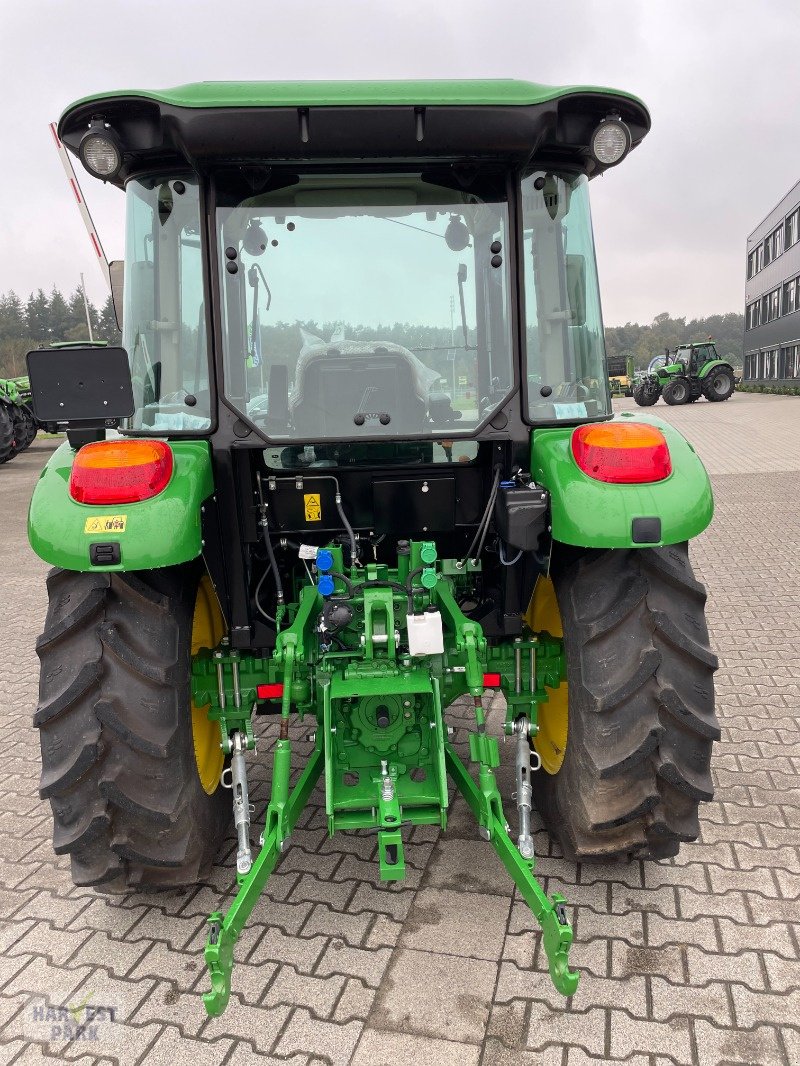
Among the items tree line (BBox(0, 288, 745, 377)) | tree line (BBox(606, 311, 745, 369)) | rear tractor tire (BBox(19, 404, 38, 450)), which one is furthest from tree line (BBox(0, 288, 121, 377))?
tree line (BBox(606, 311, 745, 369))

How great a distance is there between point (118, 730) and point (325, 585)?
786 mm

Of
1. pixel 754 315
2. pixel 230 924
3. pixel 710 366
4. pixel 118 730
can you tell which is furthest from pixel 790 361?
pixel 230 924

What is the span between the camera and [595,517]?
7.94 feet

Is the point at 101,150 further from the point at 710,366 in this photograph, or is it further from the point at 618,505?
the point at 710,366

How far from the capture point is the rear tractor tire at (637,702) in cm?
250

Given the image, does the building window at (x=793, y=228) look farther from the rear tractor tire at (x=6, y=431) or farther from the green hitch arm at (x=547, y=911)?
the green hitch arm at (x=547, y=911)

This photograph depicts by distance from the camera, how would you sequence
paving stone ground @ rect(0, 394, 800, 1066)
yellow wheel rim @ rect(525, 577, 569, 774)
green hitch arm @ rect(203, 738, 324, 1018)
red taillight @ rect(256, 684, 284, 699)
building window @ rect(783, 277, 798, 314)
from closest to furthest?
green hitch arm @ rect(203, 738, 324, 1018)
paving stone ground @ rect(0, 394, 800, 1066)
red taillight @ rect(256, 684, 284, 699)
yellow wheel rim @ rect(525, 577, 569, 774)
building window @ rect(783, 277, 798, 314)

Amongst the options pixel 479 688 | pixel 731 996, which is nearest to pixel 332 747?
pixel 479 688

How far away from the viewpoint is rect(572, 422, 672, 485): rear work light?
8.09 ft

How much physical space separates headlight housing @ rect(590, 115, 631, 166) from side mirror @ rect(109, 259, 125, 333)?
63.3 inches

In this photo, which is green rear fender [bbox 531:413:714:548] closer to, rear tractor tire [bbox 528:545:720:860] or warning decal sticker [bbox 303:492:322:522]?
rear tractor tire [bbox 528:545:720:860]

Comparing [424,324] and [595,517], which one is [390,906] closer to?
[595,517]

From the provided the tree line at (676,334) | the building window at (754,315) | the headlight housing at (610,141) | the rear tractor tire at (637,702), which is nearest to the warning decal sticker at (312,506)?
the rear tractor tire at (637,702)

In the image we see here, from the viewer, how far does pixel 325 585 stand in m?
2.71
